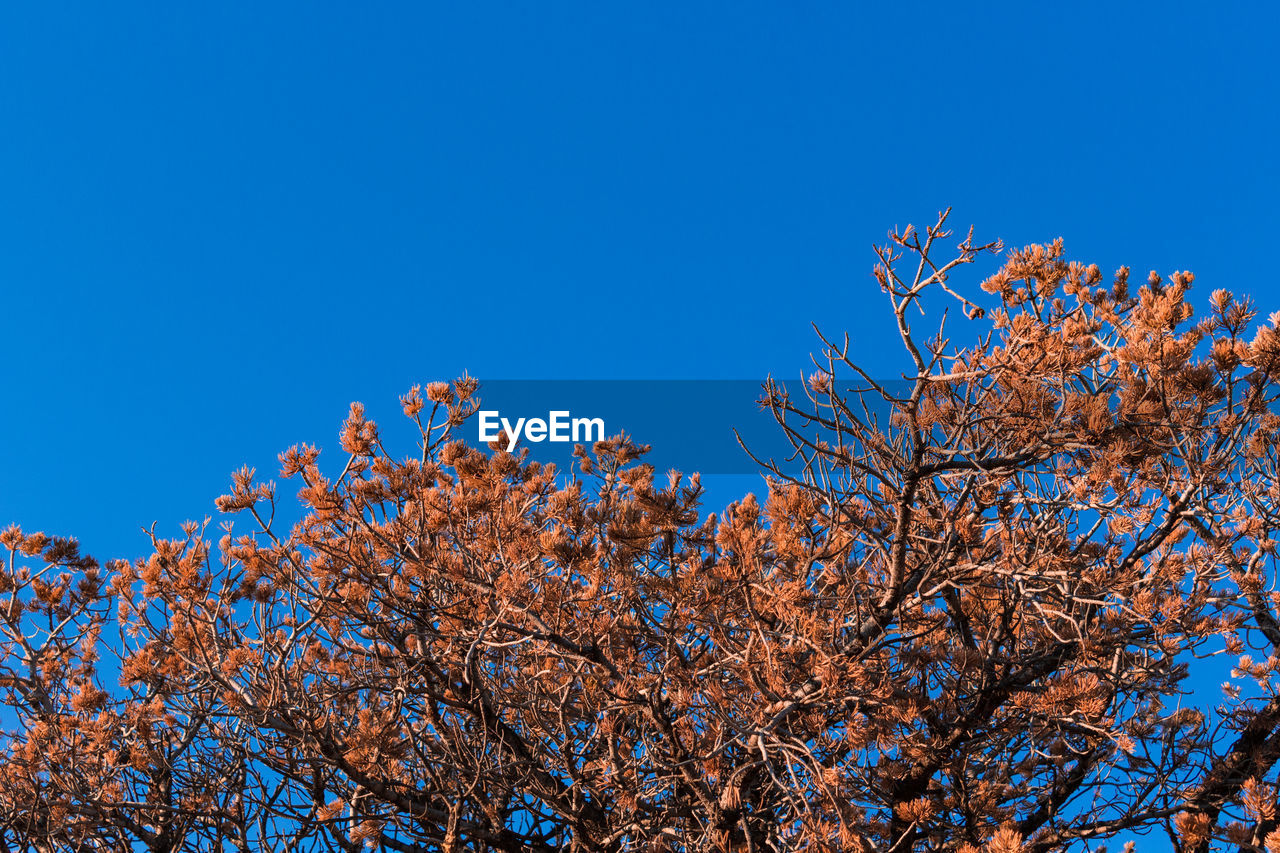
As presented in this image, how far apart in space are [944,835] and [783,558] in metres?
1.98

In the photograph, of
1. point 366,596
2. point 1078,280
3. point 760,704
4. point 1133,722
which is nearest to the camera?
point 760,704

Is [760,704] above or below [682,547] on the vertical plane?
below

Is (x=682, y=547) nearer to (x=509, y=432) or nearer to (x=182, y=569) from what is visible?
(x=509, y=432)

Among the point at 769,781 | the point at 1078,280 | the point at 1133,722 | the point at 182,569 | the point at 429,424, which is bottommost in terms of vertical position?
the point at 769,781

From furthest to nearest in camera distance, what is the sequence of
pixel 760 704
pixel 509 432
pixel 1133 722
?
pixel 509 432 < pixel 1133 722 < pixel 760 704

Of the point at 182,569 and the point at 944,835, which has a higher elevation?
the point at 182,569

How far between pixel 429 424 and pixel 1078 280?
445 centimetres

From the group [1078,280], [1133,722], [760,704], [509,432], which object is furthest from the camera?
[509,432]

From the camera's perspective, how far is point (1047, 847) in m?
5.12

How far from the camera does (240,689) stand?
4.65 metres

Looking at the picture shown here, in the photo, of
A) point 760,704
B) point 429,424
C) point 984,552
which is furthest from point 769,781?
point 429,424

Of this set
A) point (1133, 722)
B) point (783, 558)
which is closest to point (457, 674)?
point (783, 558)

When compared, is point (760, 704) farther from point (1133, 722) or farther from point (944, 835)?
point (1133, 722)

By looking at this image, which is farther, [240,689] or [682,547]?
[682,547]
